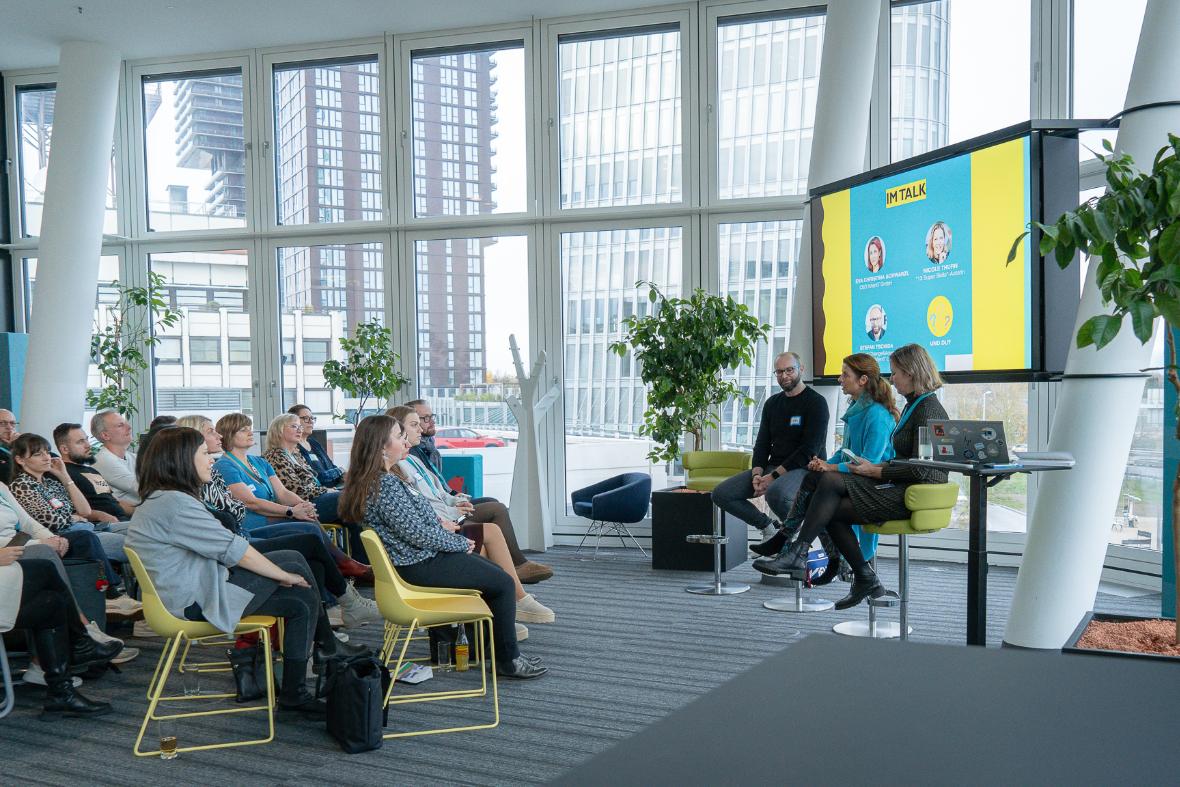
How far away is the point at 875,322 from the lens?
6.11 m

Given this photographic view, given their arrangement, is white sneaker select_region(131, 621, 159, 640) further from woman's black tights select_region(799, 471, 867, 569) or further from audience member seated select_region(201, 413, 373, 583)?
woman's black tights select_region(799, 471, 867, 569)

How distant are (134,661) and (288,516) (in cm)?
107

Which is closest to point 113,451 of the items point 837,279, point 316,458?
point 316,458

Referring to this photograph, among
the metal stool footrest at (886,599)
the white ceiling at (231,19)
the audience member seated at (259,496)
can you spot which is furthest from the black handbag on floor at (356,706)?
the white ceiling at (231,19)

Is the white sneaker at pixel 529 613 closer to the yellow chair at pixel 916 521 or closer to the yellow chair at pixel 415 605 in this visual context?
the yellow chair at pixel 415 605

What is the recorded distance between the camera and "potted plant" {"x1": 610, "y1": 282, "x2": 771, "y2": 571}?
23.1 feet

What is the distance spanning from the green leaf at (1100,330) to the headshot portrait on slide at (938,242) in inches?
108

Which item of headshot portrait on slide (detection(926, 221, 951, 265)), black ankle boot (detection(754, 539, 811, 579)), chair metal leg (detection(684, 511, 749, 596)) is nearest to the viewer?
black ankle boot (detection(754, 539, 811, 579))

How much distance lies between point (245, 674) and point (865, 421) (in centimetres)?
338

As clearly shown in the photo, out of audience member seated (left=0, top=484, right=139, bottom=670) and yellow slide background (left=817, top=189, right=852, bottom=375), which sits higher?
yellow slide background (left=817, top=189, right=852, bottom=375)

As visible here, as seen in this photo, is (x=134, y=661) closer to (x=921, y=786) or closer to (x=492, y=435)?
(x=492, y=435)

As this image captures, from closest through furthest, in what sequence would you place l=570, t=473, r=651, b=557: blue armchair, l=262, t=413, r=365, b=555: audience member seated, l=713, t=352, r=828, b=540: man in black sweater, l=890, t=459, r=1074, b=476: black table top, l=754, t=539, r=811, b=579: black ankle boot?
l=890, t=459, r=1074, b=476: black table top → l=754, t=539, r=811, b=579: black ankle boot → l=713, t=352, r=828, b=540: man in black sweater → l=262, t=413, r=365, b=555: audience member seated → l=570, t=473, r=651, b=557: blue armchair

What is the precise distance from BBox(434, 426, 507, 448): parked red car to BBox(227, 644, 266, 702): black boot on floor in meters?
4.70

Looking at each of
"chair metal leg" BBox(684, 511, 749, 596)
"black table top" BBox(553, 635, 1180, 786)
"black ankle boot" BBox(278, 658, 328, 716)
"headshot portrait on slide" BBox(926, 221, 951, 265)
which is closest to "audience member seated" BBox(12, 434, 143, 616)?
"black ankle boot" BBox(278, 658, 328, 716)
